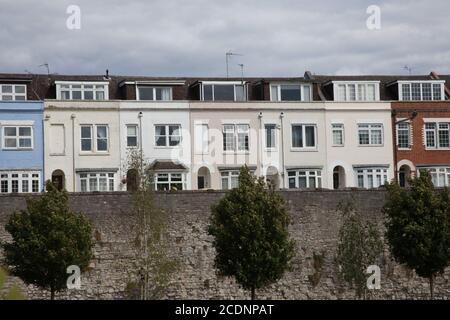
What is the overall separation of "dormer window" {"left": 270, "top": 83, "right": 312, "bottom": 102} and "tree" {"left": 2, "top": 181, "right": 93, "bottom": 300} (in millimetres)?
23532

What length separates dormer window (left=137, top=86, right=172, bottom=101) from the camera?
191ft

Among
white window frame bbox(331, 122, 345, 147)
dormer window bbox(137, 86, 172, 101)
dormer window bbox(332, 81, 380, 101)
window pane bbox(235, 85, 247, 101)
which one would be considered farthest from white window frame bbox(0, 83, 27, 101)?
dormer window bbox(332, 81, 380, 101)

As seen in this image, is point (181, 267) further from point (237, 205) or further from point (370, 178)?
point (370, 178)

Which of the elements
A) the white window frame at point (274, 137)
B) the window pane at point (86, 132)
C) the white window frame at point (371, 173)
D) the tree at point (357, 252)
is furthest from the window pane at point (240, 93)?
the tree at point (357, 252)

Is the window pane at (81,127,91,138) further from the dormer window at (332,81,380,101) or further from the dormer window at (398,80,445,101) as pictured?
the dormer window at (398,80,445,101)

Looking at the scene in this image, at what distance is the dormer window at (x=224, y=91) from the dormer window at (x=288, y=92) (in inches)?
72.8

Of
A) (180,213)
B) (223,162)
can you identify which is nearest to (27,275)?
(180,213)

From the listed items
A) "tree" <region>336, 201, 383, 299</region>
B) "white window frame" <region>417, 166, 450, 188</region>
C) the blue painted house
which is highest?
the blue painted house

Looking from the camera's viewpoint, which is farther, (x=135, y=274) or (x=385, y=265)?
(x=385, y=265)

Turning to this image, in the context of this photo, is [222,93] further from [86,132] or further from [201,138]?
[86,132]

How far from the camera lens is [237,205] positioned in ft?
134

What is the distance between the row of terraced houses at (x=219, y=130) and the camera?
5588cm

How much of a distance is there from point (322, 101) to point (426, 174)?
16.7m
